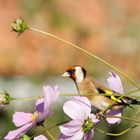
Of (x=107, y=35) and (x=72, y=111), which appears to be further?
(x=107, y=35)

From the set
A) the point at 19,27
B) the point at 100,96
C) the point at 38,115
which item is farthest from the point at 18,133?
the point at 100,96

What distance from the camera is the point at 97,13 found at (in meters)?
3.99

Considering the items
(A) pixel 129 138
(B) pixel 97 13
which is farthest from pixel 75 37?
(A) pixel 129 138

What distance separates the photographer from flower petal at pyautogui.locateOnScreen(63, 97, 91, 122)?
0.69 meters

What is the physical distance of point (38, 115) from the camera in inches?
26.2

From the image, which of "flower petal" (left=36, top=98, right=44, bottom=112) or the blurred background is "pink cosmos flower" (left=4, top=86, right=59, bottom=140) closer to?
"flower petal" (left=36, top=98, right=44, bottom=112)

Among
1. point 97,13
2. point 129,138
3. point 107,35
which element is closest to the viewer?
point 129,138

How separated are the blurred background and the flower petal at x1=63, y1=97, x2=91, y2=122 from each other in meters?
2.28

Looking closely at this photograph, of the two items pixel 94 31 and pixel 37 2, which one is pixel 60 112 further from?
pixel 94 31

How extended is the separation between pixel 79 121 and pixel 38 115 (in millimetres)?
42

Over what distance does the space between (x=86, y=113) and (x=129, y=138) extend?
2.14 metres

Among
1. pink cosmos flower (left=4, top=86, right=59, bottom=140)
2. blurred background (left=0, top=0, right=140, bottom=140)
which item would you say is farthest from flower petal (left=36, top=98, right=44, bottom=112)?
blurred background (left=0, top=0, right=140, bottom=140)

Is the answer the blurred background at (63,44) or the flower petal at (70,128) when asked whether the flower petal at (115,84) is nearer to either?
the flower petal at (70,128)

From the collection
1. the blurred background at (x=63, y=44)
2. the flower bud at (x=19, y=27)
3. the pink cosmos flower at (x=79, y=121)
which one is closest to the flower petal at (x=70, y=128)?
the pink cosmos flower at (x=79, y=121)
